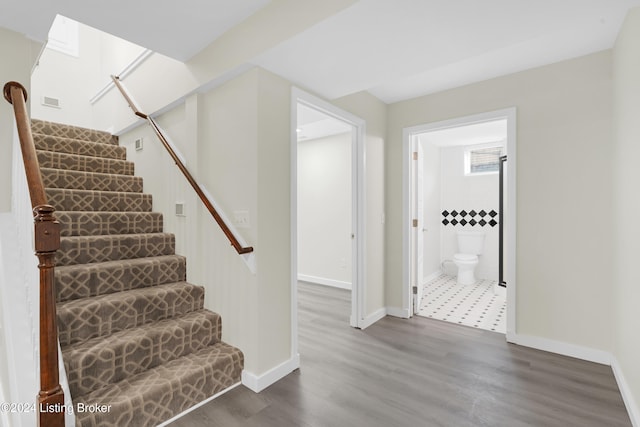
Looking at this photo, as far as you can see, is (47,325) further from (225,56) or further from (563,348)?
(563,348)

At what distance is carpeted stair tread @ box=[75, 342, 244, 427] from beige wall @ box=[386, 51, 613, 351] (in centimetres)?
256

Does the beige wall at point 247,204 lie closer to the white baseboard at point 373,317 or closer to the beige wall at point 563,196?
the white baseboard at point 373,317

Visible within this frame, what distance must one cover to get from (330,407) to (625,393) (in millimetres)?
1856

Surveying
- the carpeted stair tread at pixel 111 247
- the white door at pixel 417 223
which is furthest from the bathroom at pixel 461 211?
the carpeted stair tread at pixel 111 247

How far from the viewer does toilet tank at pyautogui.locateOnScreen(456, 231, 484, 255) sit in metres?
5.19

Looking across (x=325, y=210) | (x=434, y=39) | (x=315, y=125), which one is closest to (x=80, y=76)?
(x=315, y=125)

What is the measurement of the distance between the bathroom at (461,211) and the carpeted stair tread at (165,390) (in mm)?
2961

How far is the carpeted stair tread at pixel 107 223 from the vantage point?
97.9 inches

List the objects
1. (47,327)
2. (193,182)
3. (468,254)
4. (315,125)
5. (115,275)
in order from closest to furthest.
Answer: (47,327) → (115,275) → (193,182) → (315,125) → (468,254)

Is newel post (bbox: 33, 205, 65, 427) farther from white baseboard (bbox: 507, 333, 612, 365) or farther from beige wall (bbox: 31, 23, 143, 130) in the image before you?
beige wall (bbox: 31, 23, 143, 130)

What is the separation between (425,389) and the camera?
6.73 ft

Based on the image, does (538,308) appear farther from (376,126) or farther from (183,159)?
(183,159)

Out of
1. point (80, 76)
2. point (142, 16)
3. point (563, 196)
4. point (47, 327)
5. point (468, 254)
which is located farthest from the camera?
point (468, 254)

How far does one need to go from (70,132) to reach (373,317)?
404 centimetres
